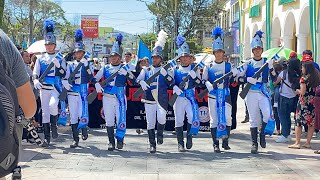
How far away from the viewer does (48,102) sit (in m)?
8.89

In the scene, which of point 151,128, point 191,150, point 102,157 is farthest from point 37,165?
point 191,150

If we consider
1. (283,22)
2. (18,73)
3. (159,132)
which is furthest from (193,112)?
(283,22)

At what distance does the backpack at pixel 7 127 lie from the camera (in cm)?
245

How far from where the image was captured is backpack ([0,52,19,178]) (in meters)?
2.45

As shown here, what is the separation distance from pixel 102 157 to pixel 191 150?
5.43 feet

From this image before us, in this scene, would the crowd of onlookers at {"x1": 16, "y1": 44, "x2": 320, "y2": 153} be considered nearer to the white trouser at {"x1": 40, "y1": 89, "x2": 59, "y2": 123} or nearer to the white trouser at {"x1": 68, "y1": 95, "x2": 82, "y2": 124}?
the white trouser at {"x1": 40, "y1": 89, "x2": 59, "y2": 123}

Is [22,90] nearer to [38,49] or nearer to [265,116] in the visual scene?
[265,116]

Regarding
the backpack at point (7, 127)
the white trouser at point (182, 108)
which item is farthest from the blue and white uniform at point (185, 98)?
the backpack at point (7, 127)

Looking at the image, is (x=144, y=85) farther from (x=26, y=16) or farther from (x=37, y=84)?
(x=26, y=16)

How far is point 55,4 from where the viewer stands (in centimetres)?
5094

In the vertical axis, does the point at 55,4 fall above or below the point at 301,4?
above

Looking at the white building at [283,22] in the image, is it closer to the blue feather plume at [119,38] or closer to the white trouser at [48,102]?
the blue feather plume at [119,38]

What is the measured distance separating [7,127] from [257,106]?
20.3 ft

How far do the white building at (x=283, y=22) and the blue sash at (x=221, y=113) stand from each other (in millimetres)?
13562
